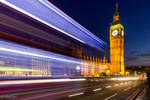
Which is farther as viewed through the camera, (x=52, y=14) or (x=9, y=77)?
(x=52, y=14)

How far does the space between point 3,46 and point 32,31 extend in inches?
67.5

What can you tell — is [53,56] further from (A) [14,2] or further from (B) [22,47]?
(A) [14,2]

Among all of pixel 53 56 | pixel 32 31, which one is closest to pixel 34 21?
pixel 32 31

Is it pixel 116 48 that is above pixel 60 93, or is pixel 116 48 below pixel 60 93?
above

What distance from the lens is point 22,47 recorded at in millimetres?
6691

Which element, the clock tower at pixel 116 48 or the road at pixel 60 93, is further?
the clock tower at pixel 116 48

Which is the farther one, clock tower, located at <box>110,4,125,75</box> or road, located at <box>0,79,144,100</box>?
clock tower, located at <box>110,4,125,75</box>

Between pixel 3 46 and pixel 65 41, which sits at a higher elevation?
pixel 65 41

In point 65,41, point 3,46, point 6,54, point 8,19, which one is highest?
point 8,19

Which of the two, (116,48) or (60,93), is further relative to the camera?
(116,48)

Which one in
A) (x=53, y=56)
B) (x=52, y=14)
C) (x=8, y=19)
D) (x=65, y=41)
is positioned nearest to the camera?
(x=8, y=19)

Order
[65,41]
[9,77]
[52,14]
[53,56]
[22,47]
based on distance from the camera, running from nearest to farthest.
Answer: [9,77] < [22,47] < [52,14] < [53,56] < [65,41]

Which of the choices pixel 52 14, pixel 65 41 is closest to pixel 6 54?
pixel 52 14

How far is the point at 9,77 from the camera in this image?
6211 mm
